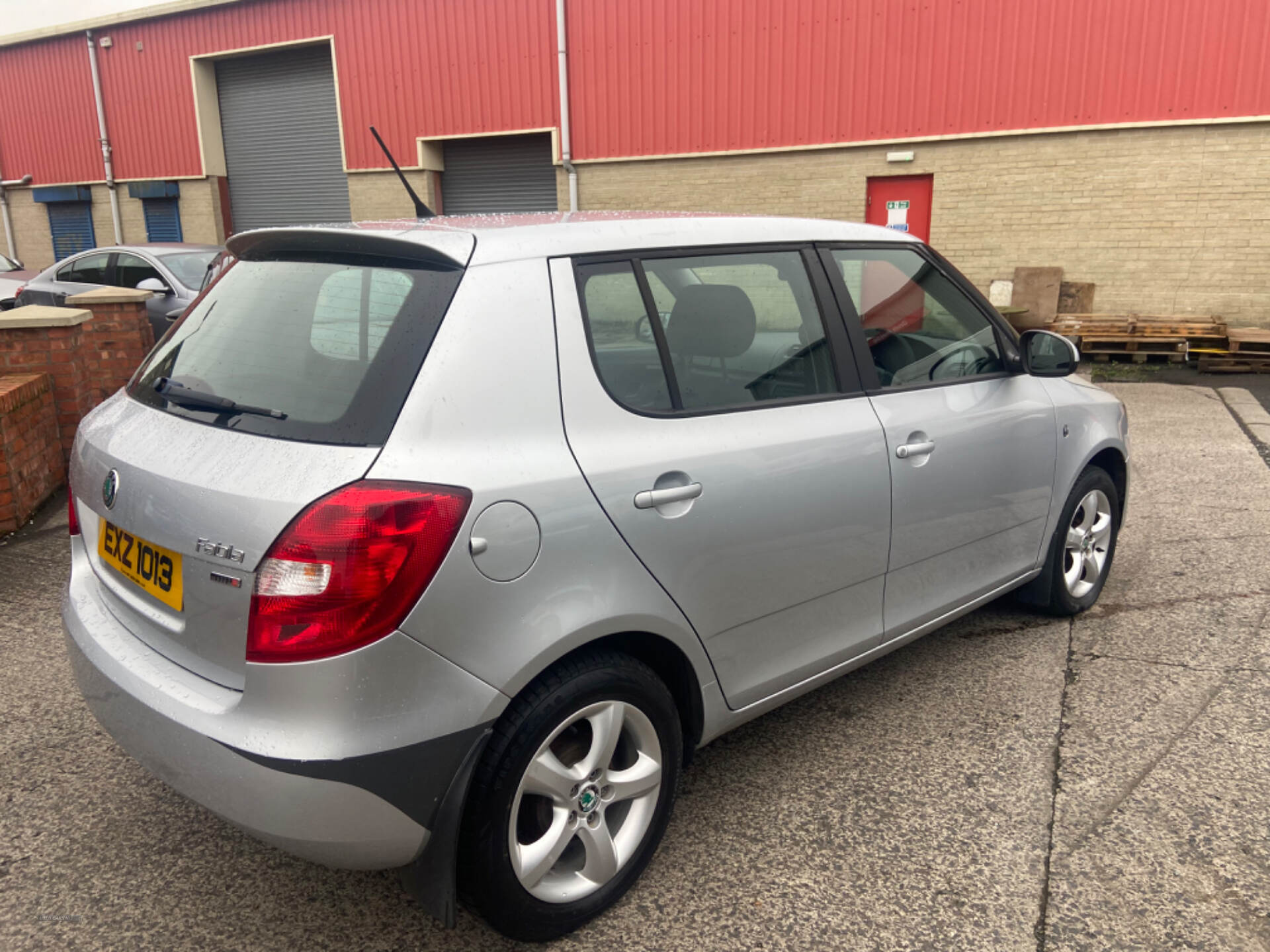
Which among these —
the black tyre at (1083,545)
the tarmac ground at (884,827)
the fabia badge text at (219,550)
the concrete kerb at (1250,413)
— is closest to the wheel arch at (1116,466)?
the black tyre at (1083,545)

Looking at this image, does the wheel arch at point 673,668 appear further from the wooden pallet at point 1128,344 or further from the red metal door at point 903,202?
the red metal door at point 903,202

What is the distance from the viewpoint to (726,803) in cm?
281

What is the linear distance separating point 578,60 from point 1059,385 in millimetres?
13657

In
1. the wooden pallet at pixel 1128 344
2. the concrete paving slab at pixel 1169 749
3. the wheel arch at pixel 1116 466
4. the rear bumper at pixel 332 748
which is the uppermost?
the rear bumper at pixel 332 748

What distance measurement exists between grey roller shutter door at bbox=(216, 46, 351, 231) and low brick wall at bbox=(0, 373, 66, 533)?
46.9 ft

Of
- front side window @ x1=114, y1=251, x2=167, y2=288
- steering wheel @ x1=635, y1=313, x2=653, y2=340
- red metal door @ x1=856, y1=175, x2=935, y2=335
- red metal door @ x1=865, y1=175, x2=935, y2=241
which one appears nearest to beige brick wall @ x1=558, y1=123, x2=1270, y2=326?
red metal door @ x1=865, y1=175, x2=935, y2=241

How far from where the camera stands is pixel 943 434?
307 centimetres

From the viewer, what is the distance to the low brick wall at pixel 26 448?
513cm

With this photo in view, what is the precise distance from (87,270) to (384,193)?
727cm

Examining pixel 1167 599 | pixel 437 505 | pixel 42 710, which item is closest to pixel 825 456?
pixel 437 505

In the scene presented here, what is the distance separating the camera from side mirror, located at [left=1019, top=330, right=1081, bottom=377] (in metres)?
3.55

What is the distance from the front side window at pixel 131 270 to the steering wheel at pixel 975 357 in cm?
1007

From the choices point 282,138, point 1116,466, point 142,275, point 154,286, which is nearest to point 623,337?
point 1116,466

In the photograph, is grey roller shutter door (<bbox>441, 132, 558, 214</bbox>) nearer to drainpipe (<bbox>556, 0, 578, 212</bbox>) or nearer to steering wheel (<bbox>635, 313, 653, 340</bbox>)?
drainpipe (<bbox>556, 0, 578, 212</bbox>)
